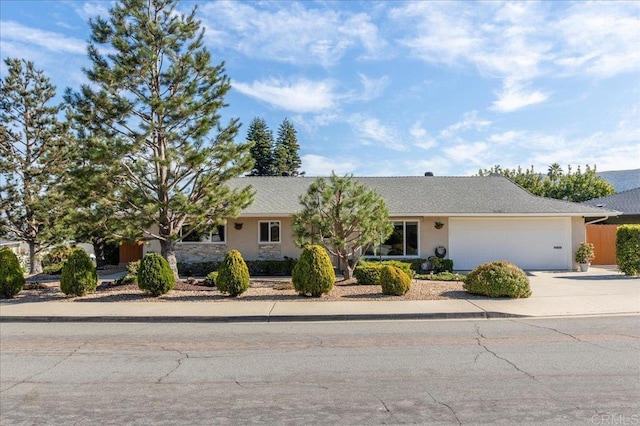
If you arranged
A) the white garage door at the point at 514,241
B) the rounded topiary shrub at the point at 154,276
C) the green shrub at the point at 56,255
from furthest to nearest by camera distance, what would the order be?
the green shrub at the point at 56,255 → the white garage door at the point at 514,241 → the rounded topiary shrub at the point at 154,276

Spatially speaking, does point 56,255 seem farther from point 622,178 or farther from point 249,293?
point 622,178

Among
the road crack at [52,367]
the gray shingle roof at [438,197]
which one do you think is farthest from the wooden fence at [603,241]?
the road crack at [52,367]

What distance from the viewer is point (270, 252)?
1889 cm

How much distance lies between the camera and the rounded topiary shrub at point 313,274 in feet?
38.7

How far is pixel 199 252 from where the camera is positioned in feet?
61.9

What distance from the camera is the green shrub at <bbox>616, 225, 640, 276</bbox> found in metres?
16.2

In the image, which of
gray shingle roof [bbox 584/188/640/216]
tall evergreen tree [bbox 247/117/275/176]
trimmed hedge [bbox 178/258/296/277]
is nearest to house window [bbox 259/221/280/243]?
trimmed hedge [bbox 178/258/296/277]

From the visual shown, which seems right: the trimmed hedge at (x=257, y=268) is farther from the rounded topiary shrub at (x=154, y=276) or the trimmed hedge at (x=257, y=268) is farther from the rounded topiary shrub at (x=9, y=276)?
the rounded topiary shrub at (x=9, y=276)

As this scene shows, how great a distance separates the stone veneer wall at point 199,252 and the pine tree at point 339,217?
19.9ft

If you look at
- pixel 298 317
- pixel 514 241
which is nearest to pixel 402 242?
pixel 514 241

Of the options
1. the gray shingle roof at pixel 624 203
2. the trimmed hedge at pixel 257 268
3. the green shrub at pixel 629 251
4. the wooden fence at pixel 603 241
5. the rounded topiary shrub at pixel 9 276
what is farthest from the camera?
the gray shingle roof at pixel 624 203

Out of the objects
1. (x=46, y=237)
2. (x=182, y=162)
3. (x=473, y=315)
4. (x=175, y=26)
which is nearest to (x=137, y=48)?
(x=175, y=26)

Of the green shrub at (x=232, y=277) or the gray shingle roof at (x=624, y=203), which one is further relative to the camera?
the gray shingle roof at (x=624, y=203)

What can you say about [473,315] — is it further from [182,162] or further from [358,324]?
[182,162]
